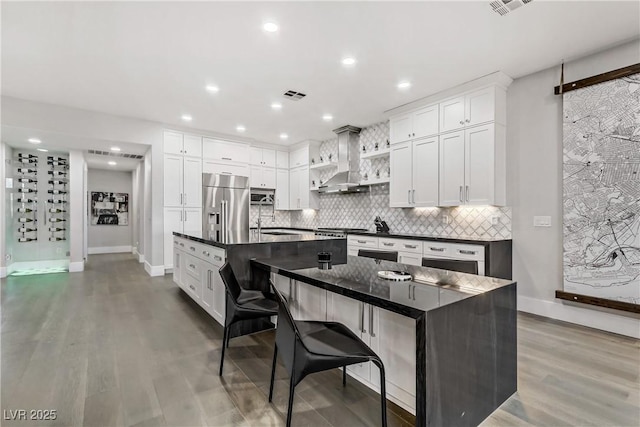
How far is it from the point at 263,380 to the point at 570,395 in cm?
197

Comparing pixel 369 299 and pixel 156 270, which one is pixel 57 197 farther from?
pixel 369 299

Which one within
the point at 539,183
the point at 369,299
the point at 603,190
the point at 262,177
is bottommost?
the point at 369,299

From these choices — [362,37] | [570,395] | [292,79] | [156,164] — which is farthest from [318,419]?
[156,164]

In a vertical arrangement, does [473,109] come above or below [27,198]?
above

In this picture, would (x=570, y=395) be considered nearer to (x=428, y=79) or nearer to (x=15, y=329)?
(x=428, y=79)

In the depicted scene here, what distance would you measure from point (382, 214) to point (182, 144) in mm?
4063

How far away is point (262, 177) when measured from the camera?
23.1ft

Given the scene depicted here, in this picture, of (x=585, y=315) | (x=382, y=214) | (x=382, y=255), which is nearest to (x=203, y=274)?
(x=382, y=255)

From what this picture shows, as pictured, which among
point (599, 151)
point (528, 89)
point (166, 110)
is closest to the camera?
point (599, 151)

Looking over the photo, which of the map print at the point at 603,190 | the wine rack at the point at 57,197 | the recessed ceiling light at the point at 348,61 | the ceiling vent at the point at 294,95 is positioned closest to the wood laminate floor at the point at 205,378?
the map print at the point at 603,190

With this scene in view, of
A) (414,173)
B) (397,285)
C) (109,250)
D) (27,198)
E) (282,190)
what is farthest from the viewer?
(109,250)

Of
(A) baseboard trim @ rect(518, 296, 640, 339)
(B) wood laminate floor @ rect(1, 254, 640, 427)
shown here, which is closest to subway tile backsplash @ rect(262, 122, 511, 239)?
(A) baseboard trim @ rect(518, 296, 640, 339)

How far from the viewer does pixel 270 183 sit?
23.5 feet

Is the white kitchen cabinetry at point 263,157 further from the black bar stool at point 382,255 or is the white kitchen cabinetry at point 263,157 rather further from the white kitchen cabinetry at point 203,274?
the black bar stool at point 382,255
